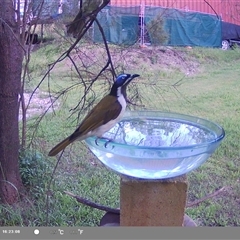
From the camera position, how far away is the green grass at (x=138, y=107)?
1394 mm

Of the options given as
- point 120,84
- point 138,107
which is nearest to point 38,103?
point 138,107

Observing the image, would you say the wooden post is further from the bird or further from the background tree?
the background tree

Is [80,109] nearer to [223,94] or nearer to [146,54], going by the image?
[146,54]

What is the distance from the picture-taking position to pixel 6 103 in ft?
4.45

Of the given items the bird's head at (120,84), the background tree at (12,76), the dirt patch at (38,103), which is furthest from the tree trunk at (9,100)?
the bird's head at (120,84)

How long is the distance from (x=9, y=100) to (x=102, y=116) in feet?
1.89

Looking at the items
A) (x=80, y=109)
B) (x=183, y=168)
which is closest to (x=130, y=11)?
(x=80, y=109)

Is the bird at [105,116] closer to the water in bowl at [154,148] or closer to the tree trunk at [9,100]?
the water in bowl at [154,148]

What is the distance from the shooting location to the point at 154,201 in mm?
830

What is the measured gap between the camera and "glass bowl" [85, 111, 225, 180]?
0.73m

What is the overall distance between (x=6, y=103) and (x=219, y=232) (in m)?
0.75

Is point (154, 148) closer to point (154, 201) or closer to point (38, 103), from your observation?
point (154, 201)

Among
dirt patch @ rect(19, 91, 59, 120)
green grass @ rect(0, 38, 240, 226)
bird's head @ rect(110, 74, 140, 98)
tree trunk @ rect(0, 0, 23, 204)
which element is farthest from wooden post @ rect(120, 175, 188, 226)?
dirt patch @ rect(19, 91, 59, 120)

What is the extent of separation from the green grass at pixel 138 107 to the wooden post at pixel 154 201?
473mm
